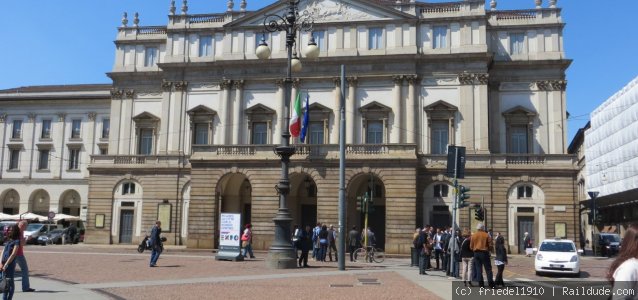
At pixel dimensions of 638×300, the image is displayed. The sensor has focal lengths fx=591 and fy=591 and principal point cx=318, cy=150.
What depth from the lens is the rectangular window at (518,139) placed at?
44094mm

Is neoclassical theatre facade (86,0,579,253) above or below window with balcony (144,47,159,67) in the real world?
below

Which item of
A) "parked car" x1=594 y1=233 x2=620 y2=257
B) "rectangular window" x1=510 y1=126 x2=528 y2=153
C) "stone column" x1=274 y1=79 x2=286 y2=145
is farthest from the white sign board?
"parked car" x1=594 y1=233 x2=620 y2=257

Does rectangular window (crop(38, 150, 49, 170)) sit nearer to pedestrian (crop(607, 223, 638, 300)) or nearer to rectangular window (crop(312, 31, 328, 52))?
rectangular window (crop(312, 31, 328, 52))

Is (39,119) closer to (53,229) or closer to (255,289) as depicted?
(53,229)

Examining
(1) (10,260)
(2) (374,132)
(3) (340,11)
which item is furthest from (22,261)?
(3) (340,11)

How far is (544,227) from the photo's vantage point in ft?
136

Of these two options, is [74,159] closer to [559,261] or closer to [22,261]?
[22,261]

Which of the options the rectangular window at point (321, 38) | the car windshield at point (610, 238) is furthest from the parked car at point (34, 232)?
the car windshield at point (610, 238)

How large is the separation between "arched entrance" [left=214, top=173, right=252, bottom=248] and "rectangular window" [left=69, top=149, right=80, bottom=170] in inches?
963

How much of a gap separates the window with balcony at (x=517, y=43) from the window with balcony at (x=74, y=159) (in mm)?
43318

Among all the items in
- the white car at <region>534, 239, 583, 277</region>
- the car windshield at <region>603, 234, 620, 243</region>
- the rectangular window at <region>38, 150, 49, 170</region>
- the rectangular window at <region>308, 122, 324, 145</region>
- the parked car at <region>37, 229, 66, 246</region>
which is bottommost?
the parked car at <region>37, 229, 66, 246</region>

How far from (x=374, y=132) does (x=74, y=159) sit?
33887 millimetres

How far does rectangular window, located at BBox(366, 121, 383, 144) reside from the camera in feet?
145

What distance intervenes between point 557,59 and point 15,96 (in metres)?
52.8
